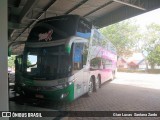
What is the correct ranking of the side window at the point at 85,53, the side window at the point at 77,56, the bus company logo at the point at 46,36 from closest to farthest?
the side window at the point at 77,56 < the bus company logo at the point at 46,36 < the side window at the point at 85,53

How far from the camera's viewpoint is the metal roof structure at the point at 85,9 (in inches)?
366

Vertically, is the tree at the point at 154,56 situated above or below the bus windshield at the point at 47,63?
above

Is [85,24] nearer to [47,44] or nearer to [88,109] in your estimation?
[47,44]

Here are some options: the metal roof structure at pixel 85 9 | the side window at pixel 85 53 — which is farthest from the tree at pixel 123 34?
the side window at pixel 85 53

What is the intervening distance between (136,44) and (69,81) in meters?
30.0

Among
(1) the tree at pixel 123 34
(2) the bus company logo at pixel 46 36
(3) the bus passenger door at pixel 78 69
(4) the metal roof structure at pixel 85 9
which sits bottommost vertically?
(3) the bus passenger door at pixel 78 69

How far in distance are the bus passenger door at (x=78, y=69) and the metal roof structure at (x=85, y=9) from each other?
282 cm

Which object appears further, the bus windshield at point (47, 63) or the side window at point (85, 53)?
the side window at point (85, 53)

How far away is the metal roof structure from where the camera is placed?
9.30m

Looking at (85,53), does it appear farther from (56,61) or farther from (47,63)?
(47,63)

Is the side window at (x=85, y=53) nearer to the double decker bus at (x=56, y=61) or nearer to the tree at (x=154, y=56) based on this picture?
the double decker bus at (x=56, y=61)

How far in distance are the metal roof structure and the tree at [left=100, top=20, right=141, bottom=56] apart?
1925cm

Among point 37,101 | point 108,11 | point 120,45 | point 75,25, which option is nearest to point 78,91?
point 37,101

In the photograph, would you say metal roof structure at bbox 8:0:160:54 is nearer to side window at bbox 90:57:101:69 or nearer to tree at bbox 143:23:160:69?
side window at bbox 90:57:101:69
